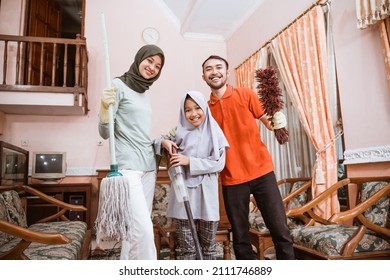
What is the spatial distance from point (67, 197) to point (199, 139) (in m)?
2.66

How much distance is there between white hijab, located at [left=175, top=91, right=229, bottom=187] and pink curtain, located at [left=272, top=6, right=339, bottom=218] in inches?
46.8

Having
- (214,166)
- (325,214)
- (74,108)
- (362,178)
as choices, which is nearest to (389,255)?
(362,178)

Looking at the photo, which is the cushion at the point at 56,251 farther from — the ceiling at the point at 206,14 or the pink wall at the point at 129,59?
the ceiling at the point at 206,14

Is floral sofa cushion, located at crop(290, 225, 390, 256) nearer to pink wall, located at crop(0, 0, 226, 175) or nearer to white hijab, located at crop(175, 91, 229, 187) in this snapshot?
white hijab, located at crop(175, 91, 229, 187)

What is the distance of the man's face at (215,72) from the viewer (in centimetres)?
141

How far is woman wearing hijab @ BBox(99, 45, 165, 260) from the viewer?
1.10 metres

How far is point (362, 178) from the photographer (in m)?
1.80

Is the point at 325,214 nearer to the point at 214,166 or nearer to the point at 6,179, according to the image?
the point at 214,166

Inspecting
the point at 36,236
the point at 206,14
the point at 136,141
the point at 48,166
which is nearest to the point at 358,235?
the point at 136,141

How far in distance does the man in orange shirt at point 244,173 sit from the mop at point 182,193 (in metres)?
0.27

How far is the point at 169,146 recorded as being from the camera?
1.21 m

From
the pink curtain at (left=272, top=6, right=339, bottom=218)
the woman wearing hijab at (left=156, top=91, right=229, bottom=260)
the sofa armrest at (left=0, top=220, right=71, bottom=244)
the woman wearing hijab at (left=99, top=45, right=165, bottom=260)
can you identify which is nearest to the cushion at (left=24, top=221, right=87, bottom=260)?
the sofa armrest at (left=0, top=220, right=71, bottom=244)

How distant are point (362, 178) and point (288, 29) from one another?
58.1 inches

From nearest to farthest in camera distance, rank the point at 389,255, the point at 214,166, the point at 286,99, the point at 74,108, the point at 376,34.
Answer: the point at 214,166 → the point at 389,255 → the point at 376,34 → the point at 286,99 → the point at 74,108
